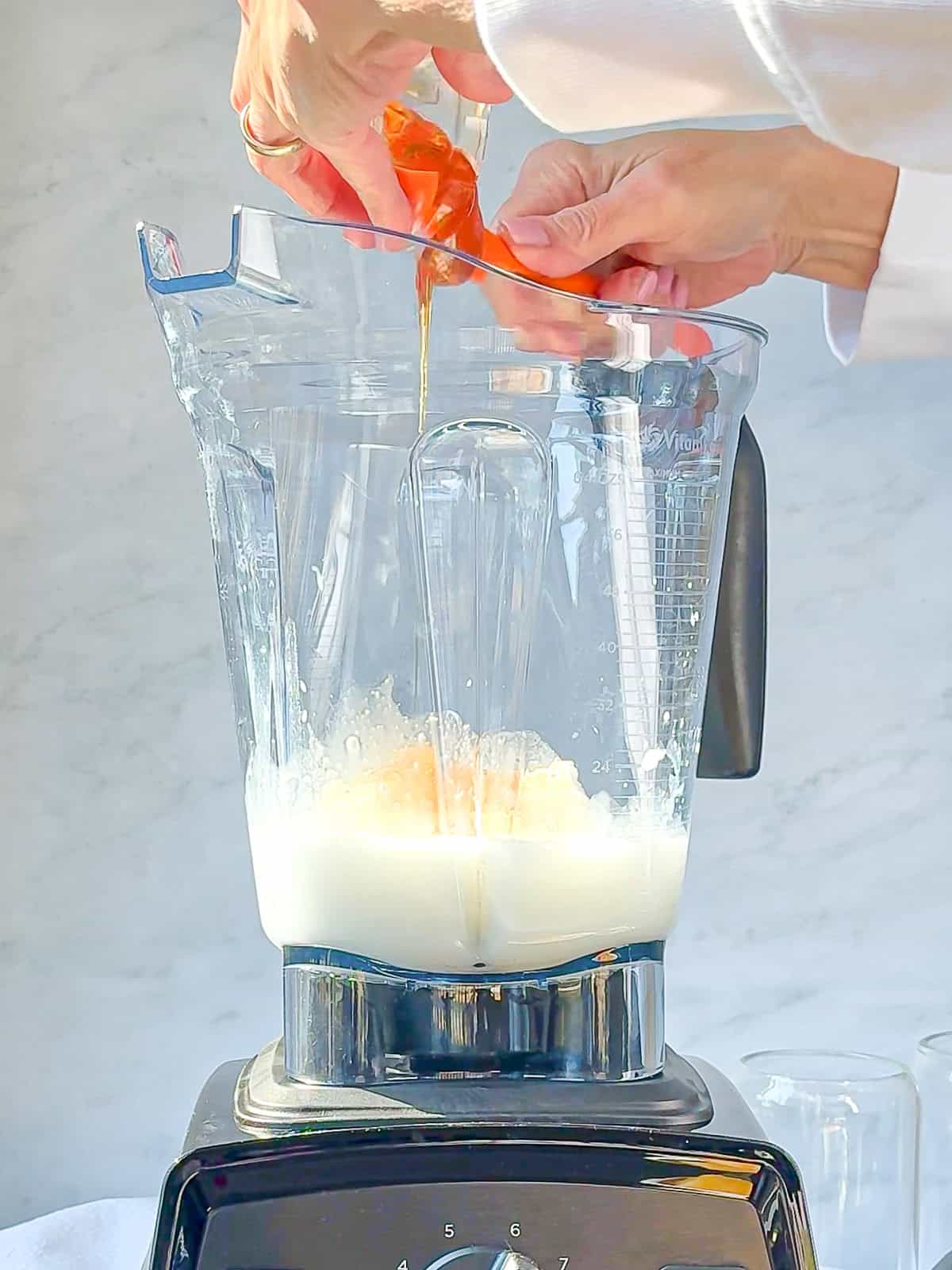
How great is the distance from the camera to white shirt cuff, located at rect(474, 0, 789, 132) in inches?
19.8

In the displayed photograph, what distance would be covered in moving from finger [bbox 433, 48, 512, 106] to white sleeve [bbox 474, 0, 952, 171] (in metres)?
0.21

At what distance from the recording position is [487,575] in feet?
2.33

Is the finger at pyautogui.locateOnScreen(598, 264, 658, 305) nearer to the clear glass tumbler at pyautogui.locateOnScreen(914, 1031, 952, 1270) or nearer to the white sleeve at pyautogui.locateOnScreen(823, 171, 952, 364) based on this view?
the white sleeve at pyautogui.locateOnScreen(823, 171, 952, 364)

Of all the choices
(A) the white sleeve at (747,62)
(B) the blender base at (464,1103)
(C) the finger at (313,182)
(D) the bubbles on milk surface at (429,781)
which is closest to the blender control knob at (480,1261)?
(B) the blender base at (464,1103)

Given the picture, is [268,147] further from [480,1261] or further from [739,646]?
[480,1261]

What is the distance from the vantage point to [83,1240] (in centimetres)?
108

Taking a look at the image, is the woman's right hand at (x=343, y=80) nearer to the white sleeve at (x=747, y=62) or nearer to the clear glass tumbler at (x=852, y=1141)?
the white sleeve at (x=747, y=62)

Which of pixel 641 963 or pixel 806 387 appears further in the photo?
pixel 806 387

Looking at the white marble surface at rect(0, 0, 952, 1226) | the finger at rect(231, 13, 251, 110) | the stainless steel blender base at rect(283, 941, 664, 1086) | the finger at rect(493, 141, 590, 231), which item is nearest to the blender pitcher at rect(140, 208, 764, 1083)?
the stainless steel blender base at rect(283, 941, 664, 1086)

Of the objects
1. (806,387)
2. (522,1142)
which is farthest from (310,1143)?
(806,387)

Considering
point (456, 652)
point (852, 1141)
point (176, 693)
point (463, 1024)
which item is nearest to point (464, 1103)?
point (463, 1024)

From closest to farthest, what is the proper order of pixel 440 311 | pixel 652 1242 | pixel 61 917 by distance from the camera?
pixel 652 1242, pixel 440 311, pixel 61 917

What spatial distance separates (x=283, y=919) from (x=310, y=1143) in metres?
0.15

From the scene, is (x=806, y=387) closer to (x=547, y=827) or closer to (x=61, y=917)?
(x=547, y=827)
